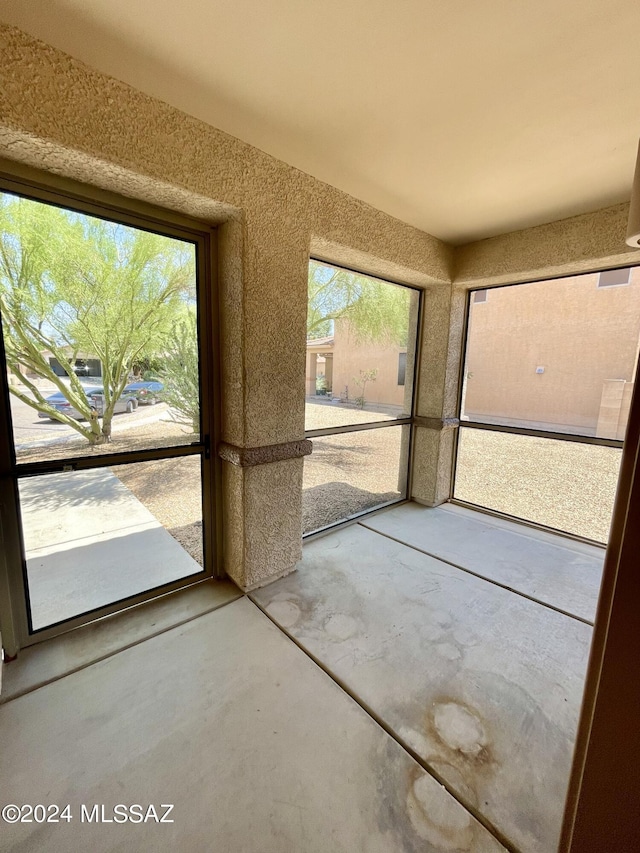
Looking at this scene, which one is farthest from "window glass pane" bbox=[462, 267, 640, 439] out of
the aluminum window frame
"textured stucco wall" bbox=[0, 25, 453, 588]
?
the aluminum window frame

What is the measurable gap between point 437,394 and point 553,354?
1213 millimetres

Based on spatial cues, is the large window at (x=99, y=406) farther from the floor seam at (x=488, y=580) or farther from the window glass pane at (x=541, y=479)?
the window glass pane at (x=541, y=479)

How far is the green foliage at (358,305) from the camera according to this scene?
2.89 metres

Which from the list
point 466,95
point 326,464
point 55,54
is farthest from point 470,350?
point 55,54

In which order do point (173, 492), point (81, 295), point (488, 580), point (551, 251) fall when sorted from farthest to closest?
point (551, 251) < point (488, 580) < point (173, 492) < point (81, 295)

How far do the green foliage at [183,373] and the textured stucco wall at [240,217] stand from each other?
18cm

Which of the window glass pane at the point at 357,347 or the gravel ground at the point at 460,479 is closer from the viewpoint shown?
the gravel ground at the point at 460,479

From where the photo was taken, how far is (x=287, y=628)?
1.90 meters

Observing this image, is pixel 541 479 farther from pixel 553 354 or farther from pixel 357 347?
pixel 357 347

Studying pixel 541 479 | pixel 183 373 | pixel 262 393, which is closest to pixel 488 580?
pixel 541 479

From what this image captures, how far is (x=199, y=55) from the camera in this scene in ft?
4.20

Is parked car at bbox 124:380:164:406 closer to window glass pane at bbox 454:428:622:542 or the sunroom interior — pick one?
the sunroom interior

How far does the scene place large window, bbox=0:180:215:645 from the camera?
1.58 metres

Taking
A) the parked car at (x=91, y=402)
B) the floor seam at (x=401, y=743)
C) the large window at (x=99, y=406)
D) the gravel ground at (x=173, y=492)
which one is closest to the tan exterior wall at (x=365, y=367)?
the large window at (x=99, y=406)
